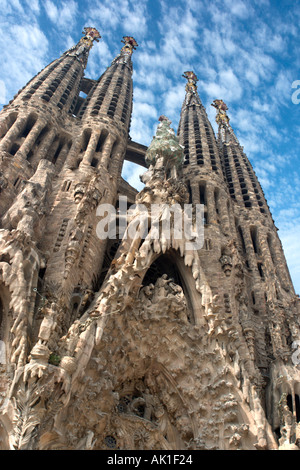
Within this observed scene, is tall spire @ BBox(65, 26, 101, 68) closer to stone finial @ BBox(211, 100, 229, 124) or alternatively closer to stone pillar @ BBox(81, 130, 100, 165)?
stone pillar @ BBox(81, 130, 100, 165)

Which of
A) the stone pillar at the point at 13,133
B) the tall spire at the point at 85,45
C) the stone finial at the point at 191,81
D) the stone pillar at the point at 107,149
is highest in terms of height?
the stone finial at the point at 191,81

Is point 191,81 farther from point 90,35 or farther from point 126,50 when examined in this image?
point 90,35

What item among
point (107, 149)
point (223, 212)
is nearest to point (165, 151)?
point (107, 149)

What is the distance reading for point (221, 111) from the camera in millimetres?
41750

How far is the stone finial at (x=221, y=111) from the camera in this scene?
3999 cm

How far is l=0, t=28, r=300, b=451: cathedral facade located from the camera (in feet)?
33.9

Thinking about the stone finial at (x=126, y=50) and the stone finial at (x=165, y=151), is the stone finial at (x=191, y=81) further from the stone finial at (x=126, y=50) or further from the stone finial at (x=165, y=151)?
the stone finial at (x=165, y=151)

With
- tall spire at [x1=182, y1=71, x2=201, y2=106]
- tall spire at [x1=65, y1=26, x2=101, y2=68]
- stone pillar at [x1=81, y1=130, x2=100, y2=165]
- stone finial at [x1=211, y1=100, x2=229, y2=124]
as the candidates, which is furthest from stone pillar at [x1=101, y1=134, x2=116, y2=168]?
stone finial at [x1=211, y1=100, x2=229, y2=124]

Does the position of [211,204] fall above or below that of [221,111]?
below

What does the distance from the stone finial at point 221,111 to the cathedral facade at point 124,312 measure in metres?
17.9

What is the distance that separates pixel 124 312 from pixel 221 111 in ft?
109

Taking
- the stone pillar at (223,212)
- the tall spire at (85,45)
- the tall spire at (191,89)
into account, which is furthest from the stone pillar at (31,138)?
the tall spire at (191,89)
